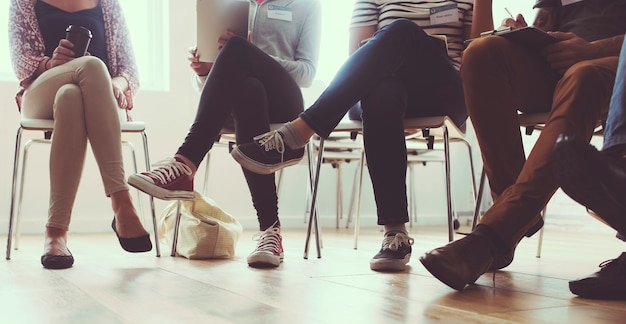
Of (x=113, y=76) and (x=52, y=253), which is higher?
(x=113, y=76)

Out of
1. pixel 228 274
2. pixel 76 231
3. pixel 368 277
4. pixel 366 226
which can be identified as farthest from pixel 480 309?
pixel 366 226

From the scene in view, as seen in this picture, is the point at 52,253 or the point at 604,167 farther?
the point at 52,253

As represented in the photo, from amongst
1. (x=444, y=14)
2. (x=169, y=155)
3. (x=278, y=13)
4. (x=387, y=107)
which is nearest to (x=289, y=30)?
(x=278, y=13)

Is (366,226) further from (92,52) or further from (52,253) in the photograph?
(52,253)

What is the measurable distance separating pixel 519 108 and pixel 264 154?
62 cm

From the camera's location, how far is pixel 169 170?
1.52m

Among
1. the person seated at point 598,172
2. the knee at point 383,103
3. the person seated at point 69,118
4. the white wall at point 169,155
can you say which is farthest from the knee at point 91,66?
the white wall at point 169,155

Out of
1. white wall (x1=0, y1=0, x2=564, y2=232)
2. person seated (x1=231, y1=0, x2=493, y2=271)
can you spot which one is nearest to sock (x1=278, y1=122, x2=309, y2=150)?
person seated (x1=231, y1=0, x2=493, y2=271)

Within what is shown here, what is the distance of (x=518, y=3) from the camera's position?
477 centimetres

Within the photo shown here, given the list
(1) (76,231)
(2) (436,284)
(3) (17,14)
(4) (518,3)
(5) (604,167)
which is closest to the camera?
(5) (604,167)

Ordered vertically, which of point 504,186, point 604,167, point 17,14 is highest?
point 17,14

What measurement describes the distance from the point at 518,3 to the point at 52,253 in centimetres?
410

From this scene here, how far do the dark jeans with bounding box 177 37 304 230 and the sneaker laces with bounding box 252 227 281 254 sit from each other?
0.03m

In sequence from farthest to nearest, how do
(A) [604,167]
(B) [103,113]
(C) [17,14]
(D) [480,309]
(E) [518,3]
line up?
(E) [518,3] → (C) [17,14] → (B) [103,113] → (D) [480,309] → (A) [604,167]
